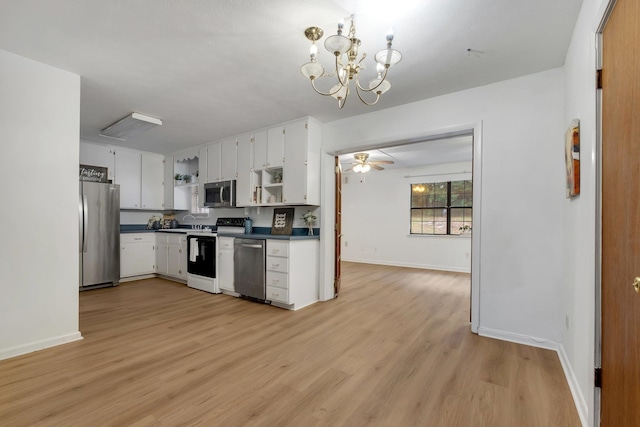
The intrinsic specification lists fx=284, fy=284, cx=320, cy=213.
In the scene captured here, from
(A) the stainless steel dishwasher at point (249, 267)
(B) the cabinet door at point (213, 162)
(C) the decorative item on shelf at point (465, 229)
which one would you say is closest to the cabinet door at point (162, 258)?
(B) the cabinet door at point (213, 162)

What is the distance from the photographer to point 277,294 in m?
3.65

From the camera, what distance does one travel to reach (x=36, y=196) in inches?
97.3

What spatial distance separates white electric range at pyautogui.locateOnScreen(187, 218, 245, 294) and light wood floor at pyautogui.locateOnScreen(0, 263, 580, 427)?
0.92m

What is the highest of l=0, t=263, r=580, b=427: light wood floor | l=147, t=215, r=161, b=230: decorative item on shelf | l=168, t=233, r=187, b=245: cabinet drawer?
l=147, t=215, r=161, b=230: decorative item on shelf

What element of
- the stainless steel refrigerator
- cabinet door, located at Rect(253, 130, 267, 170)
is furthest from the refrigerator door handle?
cabinet door, located at Rect(253, 130, 267, 170)

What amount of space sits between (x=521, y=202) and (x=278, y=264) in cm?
273

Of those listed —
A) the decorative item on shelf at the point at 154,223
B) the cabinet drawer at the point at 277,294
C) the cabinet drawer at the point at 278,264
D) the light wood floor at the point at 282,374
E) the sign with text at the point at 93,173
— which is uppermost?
the sign with text at the point at 93,173

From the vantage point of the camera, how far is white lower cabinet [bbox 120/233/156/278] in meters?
5.05

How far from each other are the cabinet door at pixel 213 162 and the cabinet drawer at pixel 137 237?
1697mm

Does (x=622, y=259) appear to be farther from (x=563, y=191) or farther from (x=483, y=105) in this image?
(x=483, y=105)

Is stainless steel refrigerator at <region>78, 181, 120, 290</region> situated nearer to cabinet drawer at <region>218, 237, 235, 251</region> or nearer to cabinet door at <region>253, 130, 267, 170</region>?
cabinet drawer at <region>218, 237, 235, 251</region>

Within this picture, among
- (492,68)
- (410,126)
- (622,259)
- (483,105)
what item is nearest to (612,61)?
(622,259)

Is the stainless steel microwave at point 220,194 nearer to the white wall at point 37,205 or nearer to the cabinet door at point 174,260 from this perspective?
the cabinet door at point 174,260

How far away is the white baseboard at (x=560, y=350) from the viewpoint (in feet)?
5.42
